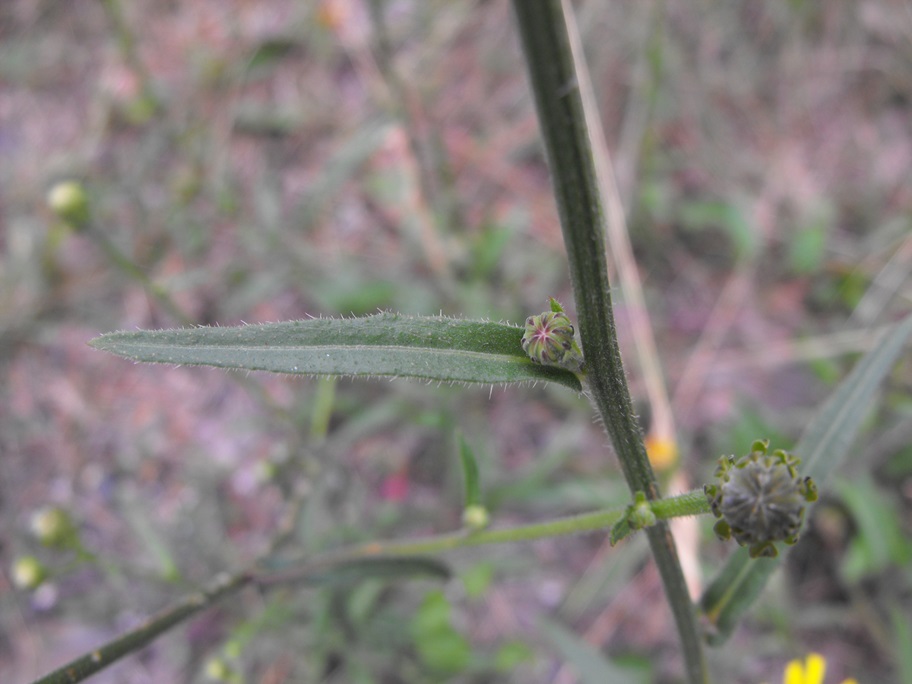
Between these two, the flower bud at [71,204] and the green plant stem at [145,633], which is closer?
the green plant stem at [145,633]

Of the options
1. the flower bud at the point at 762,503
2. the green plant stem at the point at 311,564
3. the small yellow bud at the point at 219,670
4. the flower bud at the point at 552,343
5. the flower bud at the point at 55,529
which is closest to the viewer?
the flower bud at the point at 762,503

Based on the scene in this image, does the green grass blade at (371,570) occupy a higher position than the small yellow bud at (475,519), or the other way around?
the small yellow bud at (475,519)

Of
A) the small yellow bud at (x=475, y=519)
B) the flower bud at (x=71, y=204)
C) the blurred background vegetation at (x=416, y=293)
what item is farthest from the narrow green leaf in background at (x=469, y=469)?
the flower bud at (x=71, y=204)

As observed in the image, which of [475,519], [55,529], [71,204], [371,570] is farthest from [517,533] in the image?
[71,204]

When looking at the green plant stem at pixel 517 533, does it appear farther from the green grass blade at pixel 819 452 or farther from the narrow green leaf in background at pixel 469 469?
the green grass blade at pixel 819 452

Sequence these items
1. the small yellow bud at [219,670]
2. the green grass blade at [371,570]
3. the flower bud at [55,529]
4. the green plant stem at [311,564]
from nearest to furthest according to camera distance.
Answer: the green plant stem at [311,564]
the green grass blade at [371,570]
the flower bud at [55,529]
the small yellow bud at [219,670]

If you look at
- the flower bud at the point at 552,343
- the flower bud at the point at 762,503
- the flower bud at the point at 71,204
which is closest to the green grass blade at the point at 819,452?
the flower bud at the point at 762,503

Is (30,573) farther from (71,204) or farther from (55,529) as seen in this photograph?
(71,204)

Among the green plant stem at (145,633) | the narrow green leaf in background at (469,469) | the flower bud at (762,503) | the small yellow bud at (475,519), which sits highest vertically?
the narrow green leaf in background at (469,469)
